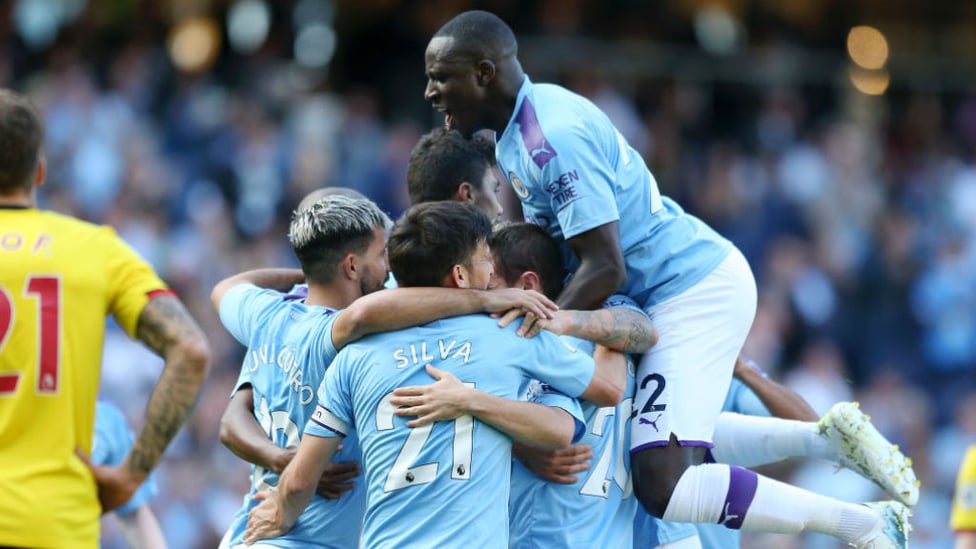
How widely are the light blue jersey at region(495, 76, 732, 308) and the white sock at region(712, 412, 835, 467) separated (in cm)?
92

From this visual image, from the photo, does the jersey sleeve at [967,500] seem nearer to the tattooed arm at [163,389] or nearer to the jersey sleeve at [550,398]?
the jersey sleeve at [550,398]

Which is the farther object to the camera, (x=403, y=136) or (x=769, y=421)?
(x=403, y=136)

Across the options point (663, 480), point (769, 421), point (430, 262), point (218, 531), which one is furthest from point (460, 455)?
point (218, 531)

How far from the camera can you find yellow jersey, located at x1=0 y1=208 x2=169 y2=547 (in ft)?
16.0

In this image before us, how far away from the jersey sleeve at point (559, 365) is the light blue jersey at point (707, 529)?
4.61 ft

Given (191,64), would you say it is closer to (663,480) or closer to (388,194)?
(388,194)

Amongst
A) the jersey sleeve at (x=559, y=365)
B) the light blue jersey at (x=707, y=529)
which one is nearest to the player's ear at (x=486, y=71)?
the jersey sleeve at (x=559, y=365)

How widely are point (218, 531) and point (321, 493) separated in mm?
6866

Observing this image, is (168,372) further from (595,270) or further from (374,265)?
(595,270)

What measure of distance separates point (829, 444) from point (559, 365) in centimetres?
194

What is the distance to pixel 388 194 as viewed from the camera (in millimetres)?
14836

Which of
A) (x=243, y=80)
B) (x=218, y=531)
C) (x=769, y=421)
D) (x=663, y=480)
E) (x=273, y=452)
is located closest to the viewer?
(x=273, y=452)

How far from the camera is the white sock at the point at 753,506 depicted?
6.27m

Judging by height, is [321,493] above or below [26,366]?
below
